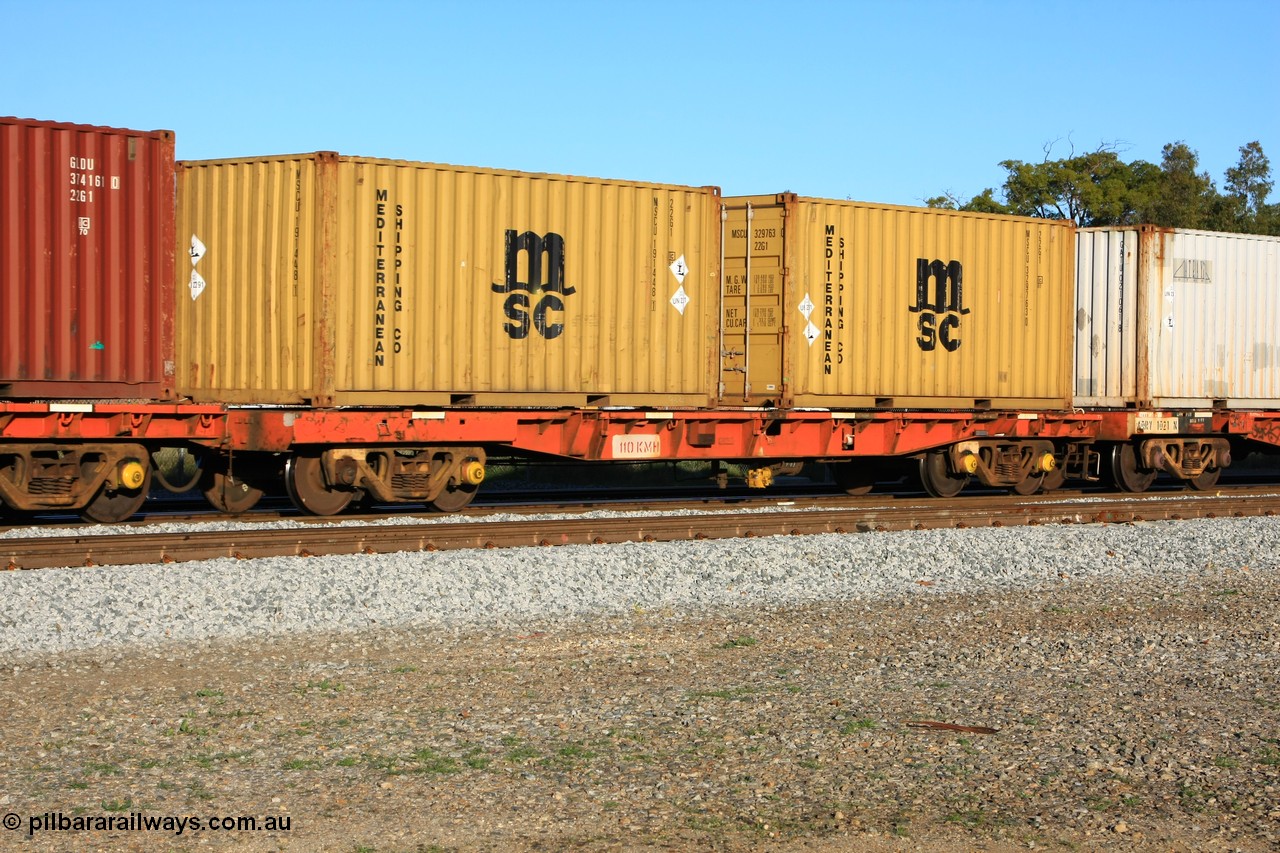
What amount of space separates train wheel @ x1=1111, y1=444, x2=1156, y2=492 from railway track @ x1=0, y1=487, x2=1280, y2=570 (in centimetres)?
115

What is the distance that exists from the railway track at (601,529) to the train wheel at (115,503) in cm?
134

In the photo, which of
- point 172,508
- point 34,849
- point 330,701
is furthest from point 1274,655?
point 172,508

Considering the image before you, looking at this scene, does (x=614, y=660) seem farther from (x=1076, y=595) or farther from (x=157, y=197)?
(x=157, y=197)

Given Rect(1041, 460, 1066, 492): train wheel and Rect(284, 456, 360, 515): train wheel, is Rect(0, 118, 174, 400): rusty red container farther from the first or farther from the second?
Rect(1041, 460, 1066, 492): train wheel

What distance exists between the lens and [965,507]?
16000mm

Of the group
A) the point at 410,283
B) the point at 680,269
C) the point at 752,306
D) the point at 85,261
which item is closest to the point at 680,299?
the point at 680,269

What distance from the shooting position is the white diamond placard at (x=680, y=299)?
15.7 meters

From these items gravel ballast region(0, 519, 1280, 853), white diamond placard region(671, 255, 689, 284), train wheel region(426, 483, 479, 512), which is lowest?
gravel ballast region(0, 519, 1280, 853)

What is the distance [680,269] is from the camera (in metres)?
15.8

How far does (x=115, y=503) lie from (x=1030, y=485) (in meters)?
12.0

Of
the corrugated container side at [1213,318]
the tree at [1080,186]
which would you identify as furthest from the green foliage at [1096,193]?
the corrugated container side at [1213,318]

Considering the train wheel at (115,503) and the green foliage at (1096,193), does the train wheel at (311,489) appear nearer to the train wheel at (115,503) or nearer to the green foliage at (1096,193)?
the train wheel at (115,503)

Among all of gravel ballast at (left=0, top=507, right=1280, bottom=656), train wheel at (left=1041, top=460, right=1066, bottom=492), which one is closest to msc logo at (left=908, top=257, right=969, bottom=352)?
train wheel at (left=1041, top=460, right=1066, bottom=492)

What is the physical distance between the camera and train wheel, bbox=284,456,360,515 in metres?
14.1
